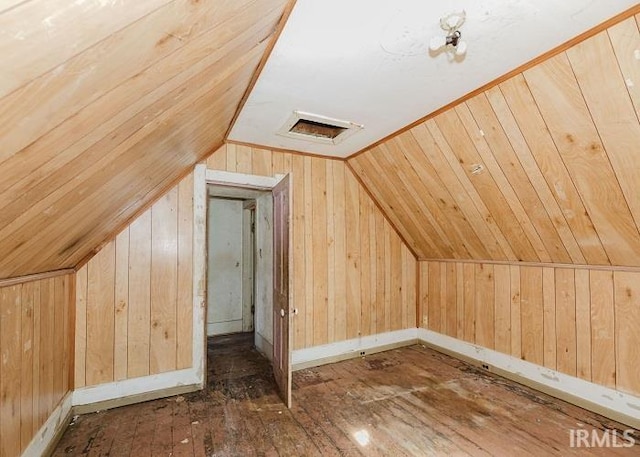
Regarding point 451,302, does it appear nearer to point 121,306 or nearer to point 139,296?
point 139,296

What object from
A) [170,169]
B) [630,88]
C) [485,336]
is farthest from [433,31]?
[485,336]

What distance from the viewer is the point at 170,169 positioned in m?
2.39

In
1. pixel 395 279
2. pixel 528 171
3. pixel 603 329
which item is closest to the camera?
pixel 528 171

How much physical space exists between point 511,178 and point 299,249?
204 cm

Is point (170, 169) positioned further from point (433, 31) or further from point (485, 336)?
point (485, 336)

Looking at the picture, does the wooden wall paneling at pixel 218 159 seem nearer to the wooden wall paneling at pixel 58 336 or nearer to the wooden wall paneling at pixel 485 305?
the wooden wall paneling at pixel 58 336

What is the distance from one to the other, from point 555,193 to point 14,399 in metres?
3.44

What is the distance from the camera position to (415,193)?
315 cm

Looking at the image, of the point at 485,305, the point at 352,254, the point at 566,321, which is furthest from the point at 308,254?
the point at 566,321

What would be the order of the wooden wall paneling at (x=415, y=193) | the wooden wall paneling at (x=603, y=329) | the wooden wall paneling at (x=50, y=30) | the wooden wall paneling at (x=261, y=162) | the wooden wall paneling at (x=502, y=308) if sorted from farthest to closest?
the wooden wall paneling at (x=261, y=162)
the wooden wall paneling at (x=502, y=308)
the wooden wall paneling at (x=415, y=193)
the wooden wall paneling at (x=603, y=329)
the wooden wall paneling at (x=50, y=30)

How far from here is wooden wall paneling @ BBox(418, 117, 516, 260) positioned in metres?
2.44

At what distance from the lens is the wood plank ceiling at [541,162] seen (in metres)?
1.58

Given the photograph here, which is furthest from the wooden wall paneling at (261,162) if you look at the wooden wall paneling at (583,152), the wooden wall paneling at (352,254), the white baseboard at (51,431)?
the white baseboard at (51,431)

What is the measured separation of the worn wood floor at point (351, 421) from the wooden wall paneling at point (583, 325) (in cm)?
33
